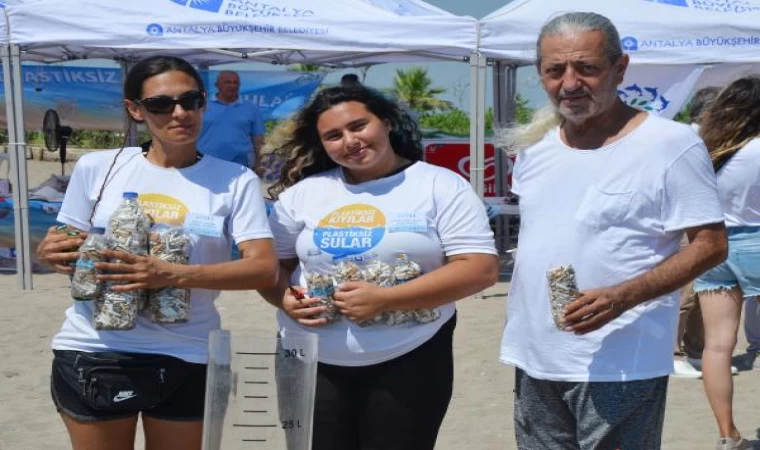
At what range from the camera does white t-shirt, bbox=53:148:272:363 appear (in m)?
2.83

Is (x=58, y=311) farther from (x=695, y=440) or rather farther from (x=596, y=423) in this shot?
(x=596, y=423)

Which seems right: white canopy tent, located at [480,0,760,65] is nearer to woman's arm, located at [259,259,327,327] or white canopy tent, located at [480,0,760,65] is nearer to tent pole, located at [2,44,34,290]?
tent pole, located at [2,44,34,290]

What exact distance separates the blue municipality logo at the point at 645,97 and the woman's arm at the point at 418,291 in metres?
7.06

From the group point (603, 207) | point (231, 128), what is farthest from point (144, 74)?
point (231, 128)

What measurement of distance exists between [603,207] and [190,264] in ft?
3.69

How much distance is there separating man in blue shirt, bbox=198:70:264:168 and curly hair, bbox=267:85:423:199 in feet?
26.5

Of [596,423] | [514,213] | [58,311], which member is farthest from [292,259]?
[514,213]

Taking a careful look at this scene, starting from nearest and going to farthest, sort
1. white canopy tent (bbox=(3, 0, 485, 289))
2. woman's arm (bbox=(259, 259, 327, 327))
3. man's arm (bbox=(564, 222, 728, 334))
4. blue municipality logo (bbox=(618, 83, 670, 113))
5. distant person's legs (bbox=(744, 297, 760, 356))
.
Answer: man's arm (bbox=(564, 222, 728, 334))
woman's arm (bbox=(259, 259, 327, 327))
distant person's legs (bbox=(744, 297, 760, 356))
white canopy tent (bbox=(3, 0, 485, 289))
blue municipality logo (bbox=(618, 83, 670, 113))

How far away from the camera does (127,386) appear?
2820 mm

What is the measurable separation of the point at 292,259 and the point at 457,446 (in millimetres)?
2564

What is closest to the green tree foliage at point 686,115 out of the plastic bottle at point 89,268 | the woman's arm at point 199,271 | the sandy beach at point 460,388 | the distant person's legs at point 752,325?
the distant person's legs at point 752,325

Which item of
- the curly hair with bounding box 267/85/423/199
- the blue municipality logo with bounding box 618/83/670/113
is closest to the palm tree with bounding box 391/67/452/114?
the blue municipality logo with bounding box 618/83/670/113

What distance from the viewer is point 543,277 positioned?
261cm

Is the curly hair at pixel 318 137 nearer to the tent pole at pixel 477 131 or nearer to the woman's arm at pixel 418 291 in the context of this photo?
the woman's arm at pixel 418 291
